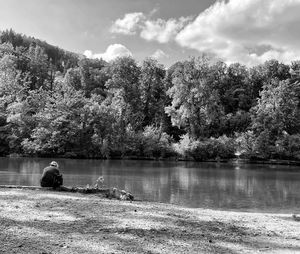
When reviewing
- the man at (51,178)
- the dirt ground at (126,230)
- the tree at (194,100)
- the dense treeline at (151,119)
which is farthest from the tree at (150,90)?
the dirt ground at (126,230)

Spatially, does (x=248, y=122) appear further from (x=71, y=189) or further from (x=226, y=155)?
(x=71, y=189)

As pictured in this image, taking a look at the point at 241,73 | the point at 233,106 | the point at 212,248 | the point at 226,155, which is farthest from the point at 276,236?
the point at 241,73

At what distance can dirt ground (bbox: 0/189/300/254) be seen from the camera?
7781 mm

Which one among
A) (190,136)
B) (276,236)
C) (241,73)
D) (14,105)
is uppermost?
(241,73)

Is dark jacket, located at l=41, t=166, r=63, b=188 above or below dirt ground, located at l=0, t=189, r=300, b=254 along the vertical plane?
above

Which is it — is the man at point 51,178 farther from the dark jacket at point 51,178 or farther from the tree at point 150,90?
the tree at point 150,90

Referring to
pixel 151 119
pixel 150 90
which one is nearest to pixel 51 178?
pixel 151 119

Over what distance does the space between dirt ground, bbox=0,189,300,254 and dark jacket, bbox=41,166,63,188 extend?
370 cm

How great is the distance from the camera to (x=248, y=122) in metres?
71.7

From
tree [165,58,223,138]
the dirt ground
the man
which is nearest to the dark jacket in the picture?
the man

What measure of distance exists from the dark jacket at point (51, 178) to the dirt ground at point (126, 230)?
3698mm

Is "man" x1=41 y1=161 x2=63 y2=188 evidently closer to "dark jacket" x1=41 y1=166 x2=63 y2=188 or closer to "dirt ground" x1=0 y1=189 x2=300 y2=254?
"dark jacket" x1=41 y1=166 x2=63 y2=188

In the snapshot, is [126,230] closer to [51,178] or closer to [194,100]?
[51,178]

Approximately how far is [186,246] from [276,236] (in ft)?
10.5
